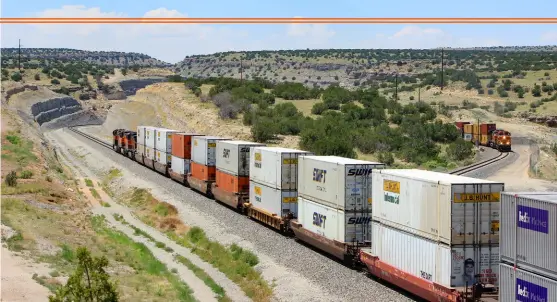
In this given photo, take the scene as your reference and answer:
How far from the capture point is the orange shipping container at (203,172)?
1834 inches

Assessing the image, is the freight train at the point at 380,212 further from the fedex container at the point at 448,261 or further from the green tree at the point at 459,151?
the green tree at the point at 459,151

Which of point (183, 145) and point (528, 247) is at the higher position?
point (183, 145)

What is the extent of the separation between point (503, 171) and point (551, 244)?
150 feet

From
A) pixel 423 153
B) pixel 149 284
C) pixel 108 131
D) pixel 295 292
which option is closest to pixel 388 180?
pixel 295 292

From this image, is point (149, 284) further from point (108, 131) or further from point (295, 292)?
point (108, 131)

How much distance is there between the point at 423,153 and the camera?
221 ft

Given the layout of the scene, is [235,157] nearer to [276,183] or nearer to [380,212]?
[276,183]

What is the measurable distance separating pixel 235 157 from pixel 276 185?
22.5ft

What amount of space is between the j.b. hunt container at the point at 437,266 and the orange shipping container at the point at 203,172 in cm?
2352

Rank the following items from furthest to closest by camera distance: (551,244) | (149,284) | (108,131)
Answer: (108,131) → (149,284) → (551,244)

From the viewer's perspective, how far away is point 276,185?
34.3 m

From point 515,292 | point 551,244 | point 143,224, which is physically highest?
point 551,244

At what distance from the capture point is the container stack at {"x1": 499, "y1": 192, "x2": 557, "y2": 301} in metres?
16.0

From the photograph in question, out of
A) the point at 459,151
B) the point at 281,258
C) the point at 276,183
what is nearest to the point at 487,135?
the point at 459,151
